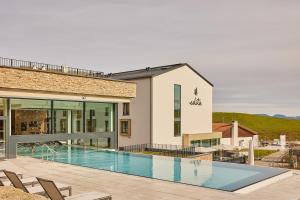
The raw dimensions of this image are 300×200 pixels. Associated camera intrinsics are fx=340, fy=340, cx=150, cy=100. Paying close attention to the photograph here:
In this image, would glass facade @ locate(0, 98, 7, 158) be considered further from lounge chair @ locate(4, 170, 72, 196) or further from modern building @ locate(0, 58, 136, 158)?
lounge chair @ locate(4, 170, 72, 196)

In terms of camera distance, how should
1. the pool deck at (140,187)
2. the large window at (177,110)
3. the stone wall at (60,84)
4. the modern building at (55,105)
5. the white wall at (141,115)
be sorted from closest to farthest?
the pool deck at (140,187)
the stone wall at (60,84)
the modern building at (55,105)
the white wall at (141,115)
the large window at (177,110)

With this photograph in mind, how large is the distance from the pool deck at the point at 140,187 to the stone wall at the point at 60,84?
6.37 meters

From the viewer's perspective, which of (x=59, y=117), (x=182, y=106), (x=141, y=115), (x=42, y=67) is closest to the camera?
(x=59, y=117)

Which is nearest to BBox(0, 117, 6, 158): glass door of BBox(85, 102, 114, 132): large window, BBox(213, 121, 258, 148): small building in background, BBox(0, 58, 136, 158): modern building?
BBox(0, 58, 136, 158): modern building

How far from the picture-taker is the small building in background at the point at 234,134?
1992 inches

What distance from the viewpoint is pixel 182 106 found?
3959 cm

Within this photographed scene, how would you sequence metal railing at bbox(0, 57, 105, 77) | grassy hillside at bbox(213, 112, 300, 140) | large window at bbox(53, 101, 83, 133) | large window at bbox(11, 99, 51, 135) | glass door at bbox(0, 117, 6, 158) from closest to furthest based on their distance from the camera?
1. glass door at bbox(0, 117, 6, 158)
2. large window at bbox(11, 99, 51, 135)
3. metal railing at bbox(0, 57, 105, 77)
4. large window at bbox(53, 101, 83, 133)
5. grassy hillside at bbox(213, 112, 300, 140)

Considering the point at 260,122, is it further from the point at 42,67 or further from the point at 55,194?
the point at 55,194

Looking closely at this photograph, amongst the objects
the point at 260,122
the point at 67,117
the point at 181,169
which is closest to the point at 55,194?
the point at 181,169

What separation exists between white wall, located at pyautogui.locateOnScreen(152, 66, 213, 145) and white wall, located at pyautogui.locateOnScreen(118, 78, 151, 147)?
2.43ft

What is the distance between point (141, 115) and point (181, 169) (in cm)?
1951

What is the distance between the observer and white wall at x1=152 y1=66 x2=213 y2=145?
3608cm

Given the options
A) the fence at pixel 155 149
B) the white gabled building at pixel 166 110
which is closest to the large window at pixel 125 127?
the white gabled building at pixel 166 110

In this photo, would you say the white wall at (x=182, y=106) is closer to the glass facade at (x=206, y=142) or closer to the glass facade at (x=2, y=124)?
the glass facade at (x=206, y=142)
